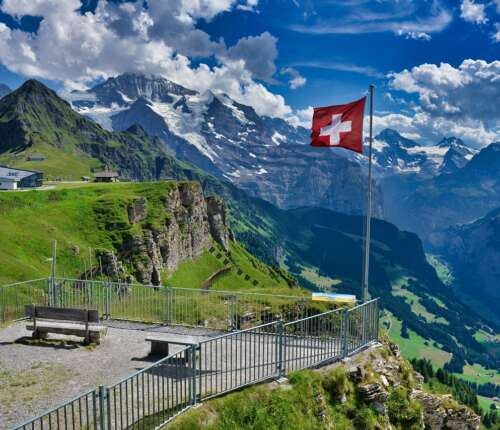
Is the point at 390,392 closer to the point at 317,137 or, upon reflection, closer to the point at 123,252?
the point at 317,137

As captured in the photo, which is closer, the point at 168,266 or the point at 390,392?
the point at 390,392

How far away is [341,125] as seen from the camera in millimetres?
21719

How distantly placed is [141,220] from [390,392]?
123 m

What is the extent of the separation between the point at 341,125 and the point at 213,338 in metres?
12.2

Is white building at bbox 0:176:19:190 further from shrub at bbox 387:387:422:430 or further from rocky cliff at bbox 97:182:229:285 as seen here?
shrub at bbox 387:387:422:430

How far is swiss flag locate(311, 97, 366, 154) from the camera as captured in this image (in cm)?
2130

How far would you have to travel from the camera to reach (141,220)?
134 meters

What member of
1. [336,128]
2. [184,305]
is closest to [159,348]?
[184,305]

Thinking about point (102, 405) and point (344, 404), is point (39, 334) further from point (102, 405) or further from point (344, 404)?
point (344, 404)

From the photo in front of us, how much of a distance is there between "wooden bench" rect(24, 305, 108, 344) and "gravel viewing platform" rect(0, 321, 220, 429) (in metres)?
0.44

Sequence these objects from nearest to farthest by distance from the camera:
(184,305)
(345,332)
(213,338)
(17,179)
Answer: (213,338)
(345,332)
(184,305)
(17,179)

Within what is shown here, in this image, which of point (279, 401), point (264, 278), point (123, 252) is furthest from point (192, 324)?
point (264, 278)

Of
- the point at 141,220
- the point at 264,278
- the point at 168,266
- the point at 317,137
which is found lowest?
the point at 264,278

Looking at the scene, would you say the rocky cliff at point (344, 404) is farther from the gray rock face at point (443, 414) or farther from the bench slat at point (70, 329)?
the bench slat at point (70, 329)
